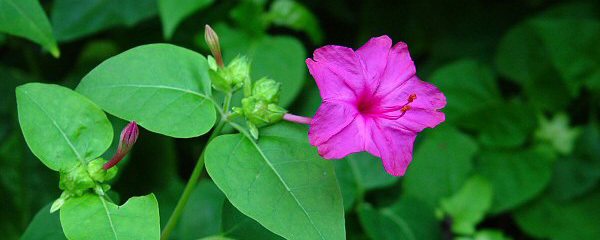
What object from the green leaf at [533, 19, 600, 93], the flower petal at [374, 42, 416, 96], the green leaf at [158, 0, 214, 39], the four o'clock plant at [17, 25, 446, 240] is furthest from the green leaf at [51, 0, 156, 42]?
the green leaf at [533, 19, 600, 93]

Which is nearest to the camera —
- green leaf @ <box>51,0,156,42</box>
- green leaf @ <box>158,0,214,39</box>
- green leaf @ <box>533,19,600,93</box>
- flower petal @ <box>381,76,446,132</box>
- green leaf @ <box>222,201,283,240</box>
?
flower petal @ <box>381,76,446,132</box>

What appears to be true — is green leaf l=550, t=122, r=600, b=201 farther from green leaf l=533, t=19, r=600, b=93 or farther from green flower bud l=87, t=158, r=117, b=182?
green flower bud l=87, t=158, r=117, b=182

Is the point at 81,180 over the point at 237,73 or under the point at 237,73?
under

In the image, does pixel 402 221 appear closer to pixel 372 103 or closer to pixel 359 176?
pixel 359 176

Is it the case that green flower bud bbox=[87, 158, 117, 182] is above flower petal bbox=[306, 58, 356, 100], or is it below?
below

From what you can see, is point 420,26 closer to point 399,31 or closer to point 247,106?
point 399,31

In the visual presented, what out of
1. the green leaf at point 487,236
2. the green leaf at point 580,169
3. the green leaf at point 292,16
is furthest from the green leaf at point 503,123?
the green leaf at point 292,16

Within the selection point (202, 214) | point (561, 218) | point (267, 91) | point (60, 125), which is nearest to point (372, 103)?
point (267, 91)

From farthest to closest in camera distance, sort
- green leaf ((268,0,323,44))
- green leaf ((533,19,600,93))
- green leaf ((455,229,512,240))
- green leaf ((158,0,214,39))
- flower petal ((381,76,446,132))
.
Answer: green leaf ((533,19,600,93)), green leaf ((268,0,323,44)), green leaf ((455,229,512,240)), green leaf ((158,0,214,39)), flower petal ((381,76,446,132))
